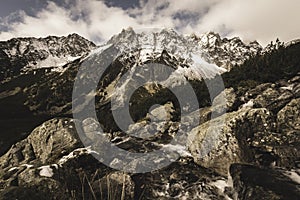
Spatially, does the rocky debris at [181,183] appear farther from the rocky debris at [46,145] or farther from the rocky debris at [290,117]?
the rocky debris at [46,145]

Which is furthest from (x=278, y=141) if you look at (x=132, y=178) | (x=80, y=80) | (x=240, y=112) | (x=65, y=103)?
(x=80, y=80)

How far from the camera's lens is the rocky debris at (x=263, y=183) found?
26.4 meters

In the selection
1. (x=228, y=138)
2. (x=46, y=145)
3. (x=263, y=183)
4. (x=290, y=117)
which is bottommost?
(x=263, y=183)

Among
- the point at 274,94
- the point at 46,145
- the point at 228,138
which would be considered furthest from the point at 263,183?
the point at 46,145

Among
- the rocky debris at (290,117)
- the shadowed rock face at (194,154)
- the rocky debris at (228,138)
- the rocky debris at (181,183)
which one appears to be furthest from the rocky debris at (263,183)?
the rocky debris at (290,117)

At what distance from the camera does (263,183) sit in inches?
1087

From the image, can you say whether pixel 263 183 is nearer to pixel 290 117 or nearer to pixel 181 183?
pixel 181 183

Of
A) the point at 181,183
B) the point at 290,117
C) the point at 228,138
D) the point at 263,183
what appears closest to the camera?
the point at 263,183

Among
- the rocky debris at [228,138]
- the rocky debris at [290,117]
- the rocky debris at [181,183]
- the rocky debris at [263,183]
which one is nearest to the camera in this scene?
the rocky debris at [263,183]

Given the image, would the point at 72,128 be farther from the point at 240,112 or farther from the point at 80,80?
the point at 80,80

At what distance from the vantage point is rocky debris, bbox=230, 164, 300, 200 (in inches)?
1040

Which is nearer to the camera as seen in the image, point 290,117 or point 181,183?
point 181,183

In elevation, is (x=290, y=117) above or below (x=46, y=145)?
above

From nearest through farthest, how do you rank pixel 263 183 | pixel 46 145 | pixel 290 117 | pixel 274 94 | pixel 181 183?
pixel 263 183, pixel 181 183, pixel 290 117, pixel 274 94, pixel 46 145
